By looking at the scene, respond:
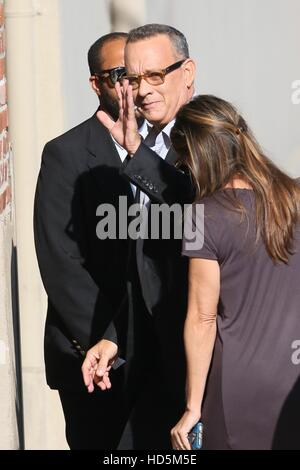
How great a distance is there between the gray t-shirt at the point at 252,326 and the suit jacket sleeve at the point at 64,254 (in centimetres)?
86

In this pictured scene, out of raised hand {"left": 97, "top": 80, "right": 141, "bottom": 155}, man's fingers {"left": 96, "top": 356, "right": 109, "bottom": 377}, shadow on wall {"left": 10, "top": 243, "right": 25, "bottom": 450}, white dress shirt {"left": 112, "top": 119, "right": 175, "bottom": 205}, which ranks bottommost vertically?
shadow on wall {"left": 10, "top": 243, "right": 25, "bottom": 450}

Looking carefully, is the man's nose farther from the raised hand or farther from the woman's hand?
the woman's hand

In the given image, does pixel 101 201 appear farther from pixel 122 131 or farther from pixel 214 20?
pixel 214 20

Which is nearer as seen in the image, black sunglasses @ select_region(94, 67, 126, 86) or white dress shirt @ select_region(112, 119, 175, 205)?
white dress shirt @ select_region(112, 119, 175, 205)

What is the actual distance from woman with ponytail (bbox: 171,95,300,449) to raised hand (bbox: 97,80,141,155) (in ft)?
0.71

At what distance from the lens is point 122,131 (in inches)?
150

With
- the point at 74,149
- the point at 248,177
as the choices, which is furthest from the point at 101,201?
the point at 248,177

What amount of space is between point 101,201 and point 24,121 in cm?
96

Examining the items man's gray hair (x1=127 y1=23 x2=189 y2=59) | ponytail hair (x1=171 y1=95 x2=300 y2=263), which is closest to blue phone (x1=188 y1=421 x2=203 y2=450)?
ponytail hair (x1=171 y1=95 x2=300 y2=263)

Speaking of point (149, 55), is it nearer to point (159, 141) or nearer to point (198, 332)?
point (159, 141)

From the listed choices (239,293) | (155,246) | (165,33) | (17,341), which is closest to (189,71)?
(165,33)

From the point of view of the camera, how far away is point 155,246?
3965mm

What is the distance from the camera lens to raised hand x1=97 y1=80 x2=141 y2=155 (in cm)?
A: 375

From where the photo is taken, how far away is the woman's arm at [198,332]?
11.5 ft
